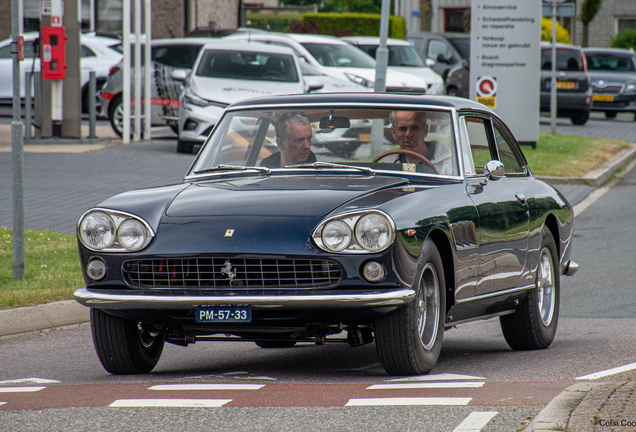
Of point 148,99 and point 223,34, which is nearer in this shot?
point 148,99

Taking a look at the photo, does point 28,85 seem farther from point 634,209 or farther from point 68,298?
point 68,298

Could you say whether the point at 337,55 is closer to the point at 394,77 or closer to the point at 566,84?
the point at 394,77

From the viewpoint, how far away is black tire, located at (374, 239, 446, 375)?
5.62m

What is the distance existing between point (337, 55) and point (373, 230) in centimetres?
1872

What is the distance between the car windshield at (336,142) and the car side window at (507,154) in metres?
0.93

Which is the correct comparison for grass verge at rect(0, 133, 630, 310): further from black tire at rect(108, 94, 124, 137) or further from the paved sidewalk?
black tire at rect(108, 94, 124, 137)

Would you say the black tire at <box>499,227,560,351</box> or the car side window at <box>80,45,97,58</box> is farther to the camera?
the car side window at <box>80,45,97,58</box>

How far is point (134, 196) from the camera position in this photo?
6117mm

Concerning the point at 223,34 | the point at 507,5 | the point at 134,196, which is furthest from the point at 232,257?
the point at 223,34

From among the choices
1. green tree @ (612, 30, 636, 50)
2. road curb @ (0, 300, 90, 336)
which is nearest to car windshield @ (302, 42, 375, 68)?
road curb @ (0, 300, 90, 336)

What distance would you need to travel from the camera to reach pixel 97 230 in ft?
19.2

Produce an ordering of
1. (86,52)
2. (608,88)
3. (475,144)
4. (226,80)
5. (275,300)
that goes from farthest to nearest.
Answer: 1. (608,88)
2. (86,52)
3. (226,80)
4. (475,144)
5. (275,300)

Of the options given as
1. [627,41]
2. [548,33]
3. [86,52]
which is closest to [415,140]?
[86,52]

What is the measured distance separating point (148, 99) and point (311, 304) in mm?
16196
